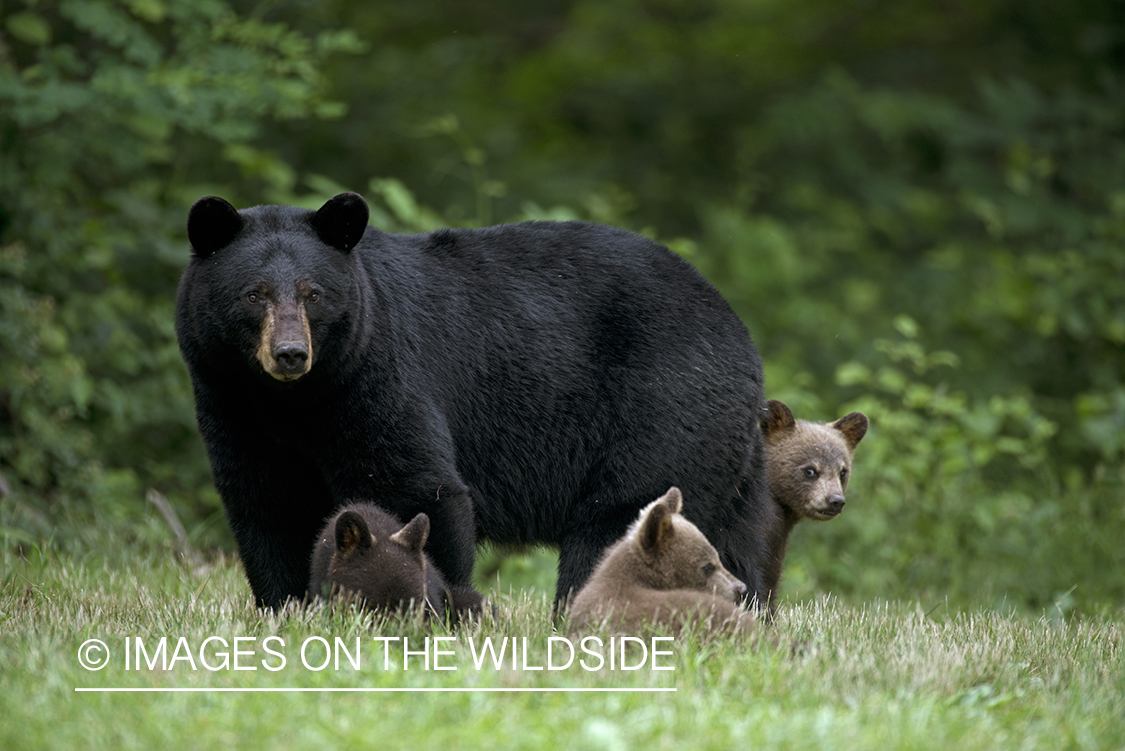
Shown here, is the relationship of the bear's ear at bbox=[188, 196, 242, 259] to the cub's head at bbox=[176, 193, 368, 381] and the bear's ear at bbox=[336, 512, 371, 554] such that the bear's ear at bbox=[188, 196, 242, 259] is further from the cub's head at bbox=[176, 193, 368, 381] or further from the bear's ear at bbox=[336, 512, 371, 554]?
the bear's ear at bbox=[336, 512, 371, 554]

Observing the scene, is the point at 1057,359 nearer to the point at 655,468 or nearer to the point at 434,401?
the point at 655,468

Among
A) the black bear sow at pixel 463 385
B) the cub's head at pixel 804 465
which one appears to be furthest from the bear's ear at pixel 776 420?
the black bear sow at pixel 463 385

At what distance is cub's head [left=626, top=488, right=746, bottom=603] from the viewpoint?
4.23m

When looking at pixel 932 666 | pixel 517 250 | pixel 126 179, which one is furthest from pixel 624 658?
pixel 126 179

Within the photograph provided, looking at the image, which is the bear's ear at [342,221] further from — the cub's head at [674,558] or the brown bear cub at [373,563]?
the cub's head at [674,558]

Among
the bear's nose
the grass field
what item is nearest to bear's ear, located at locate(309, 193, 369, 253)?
the bear's nose

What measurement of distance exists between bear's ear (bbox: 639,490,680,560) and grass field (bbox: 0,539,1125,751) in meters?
0.45

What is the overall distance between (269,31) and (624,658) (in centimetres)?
536

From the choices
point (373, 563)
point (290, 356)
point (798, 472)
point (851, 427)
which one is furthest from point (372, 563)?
point (851, 427)

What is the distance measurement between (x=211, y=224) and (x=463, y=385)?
117 centimetres

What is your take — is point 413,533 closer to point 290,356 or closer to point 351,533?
point 351,533

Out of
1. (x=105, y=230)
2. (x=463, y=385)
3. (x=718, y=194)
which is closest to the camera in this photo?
(x=463, y=385)

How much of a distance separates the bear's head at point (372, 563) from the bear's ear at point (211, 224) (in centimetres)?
110

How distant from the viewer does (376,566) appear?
4.18 meters
